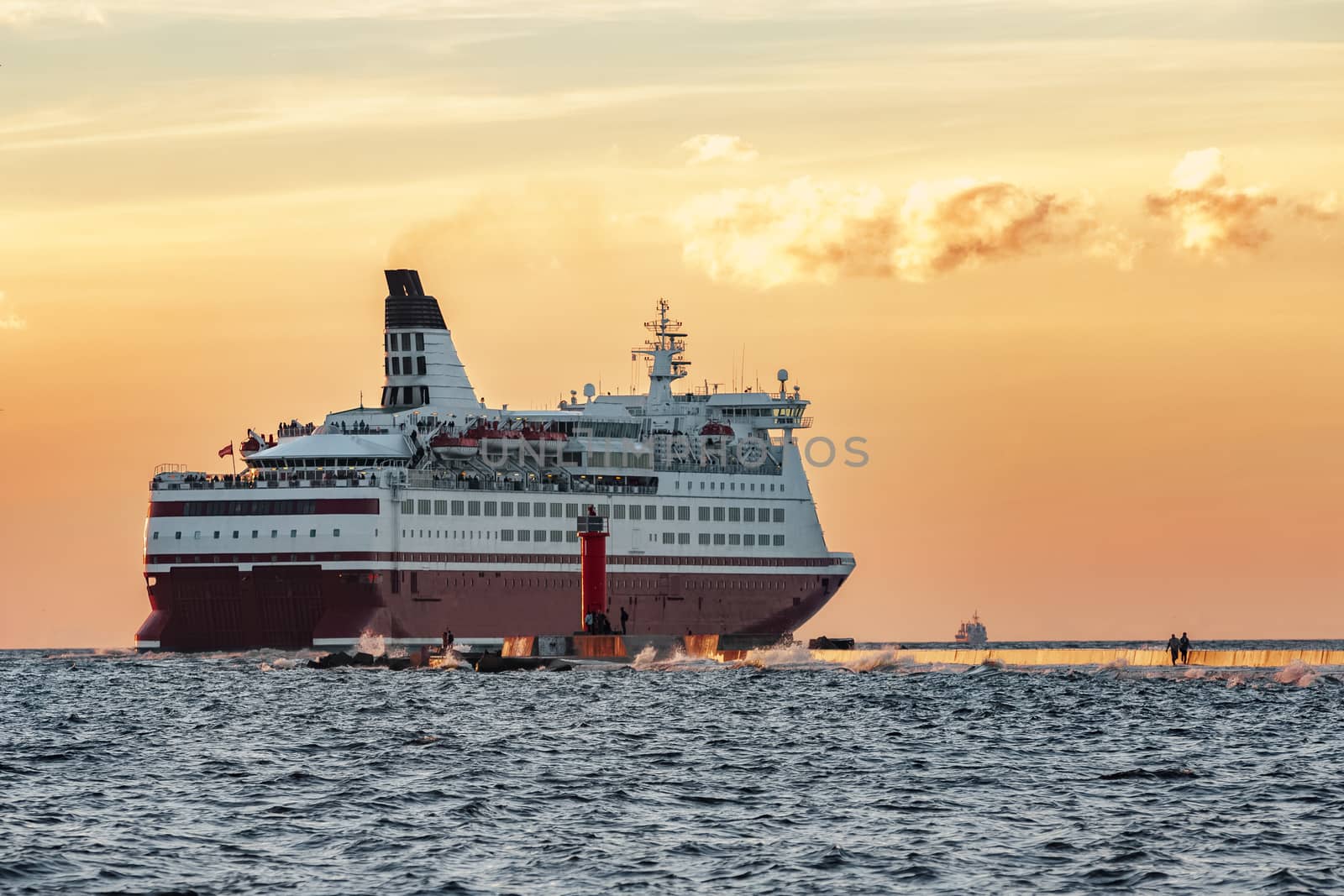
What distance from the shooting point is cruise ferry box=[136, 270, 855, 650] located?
10188 centimetres

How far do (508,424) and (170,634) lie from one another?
21.5 metres

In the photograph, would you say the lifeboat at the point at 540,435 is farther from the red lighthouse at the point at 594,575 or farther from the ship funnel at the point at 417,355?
the red lighthouse at the point at 594,575

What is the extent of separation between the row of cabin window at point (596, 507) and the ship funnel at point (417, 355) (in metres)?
8.41

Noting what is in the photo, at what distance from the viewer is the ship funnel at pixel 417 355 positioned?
115438mm

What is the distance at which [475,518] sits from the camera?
108 metres

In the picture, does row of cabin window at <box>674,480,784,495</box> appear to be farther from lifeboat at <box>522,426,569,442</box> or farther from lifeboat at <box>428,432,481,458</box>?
lifeboat at <box>428,432,481,458</box>

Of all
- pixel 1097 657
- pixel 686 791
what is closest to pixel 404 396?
pixel 1097 657

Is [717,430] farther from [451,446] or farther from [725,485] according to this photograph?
[451,446]

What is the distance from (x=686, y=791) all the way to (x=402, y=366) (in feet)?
258

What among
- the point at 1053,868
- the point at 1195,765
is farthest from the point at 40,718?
the point at 1053,868

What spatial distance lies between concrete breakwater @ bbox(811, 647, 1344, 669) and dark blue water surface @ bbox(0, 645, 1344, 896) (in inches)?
130

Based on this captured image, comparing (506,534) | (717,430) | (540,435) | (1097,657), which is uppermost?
(717,430)

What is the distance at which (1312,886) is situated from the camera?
2927 centimetres

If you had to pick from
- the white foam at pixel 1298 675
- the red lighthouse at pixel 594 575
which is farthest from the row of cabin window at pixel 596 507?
the white foam at pixel 1298 675
